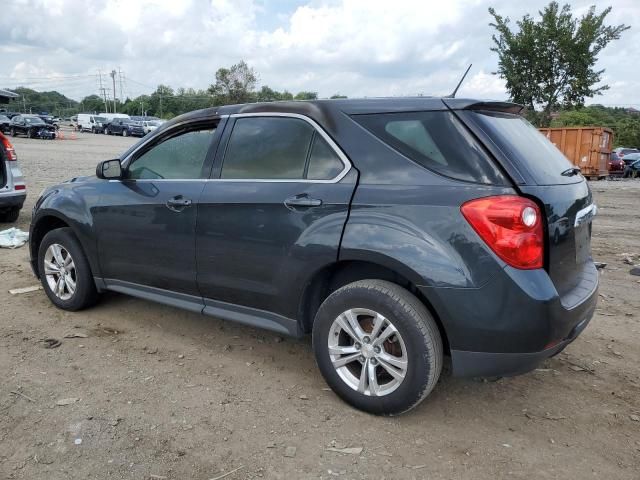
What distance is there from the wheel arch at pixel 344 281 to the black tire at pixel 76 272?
2.11 meters

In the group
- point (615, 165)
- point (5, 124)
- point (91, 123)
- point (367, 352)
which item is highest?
point (91, 123)

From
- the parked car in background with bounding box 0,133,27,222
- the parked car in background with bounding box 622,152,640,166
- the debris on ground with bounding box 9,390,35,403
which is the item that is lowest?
the parked car in background with bounding box 622,152,640,166

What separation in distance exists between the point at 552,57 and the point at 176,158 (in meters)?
31.4

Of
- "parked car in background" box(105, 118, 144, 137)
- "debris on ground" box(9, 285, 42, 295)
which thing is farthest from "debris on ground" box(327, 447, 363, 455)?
"parked car in background" box(105, 118, 144, 137)

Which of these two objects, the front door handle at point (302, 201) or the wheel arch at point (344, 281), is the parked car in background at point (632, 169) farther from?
the front door handle at point (302, 201)

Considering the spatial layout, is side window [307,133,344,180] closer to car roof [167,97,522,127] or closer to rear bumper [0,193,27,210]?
car roof [167,97,522,127]

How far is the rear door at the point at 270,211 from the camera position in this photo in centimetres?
308

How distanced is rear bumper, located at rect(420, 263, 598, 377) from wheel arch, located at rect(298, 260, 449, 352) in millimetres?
143

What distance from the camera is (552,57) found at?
1193 inches

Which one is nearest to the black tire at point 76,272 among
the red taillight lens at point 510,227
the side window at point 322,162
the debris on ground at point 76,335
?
the debris on ground at point 76,335

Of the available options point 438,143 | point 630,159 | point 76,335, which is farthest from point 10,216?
point 630,159

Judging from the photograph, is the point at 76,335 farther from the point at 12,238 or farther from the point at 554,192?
the point at 12,238

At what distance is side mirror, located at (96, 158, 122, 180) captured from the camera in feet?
13.5

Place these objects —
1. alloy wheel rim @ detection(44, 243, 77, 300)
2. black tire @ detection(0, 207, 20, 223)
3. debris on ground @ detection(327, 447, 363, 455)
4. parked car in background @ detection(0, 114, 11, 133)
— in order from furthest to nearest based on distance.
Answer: parked car in background @ detection(0, 114, 11, 133)
black tire @ detection(0, 207, 20, 223)
alloy wheel rim @ detection(44, 243, 77, 300)
debris on ground @ detection(327, 447, 363, 455)
